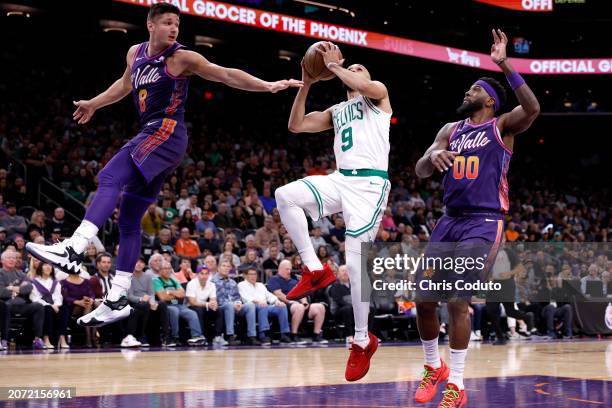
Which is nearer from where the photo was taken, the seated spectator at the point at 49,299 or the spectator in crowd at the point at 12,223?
the seated spectator at the point at 49,299

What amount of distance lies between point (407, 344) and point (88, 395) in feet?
28.9

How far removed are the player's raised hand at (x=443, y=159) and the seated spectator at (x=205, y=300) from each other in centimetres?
809

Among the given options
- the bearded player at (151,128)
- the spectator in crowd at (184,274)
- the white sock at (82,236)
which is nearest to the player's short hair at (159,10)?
the bearded player at (151,128)

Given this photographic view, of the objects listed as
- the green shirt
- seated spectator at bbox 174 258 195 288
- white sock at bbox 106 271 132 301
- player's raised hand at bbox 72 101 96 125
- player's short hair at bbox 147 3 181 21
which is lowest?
white sock at bbox 106 271 132 301

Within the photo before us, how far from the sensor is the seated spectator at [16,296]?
1287cm

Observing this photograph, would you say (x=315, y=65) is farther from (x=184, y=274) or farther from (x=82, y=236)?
(x=184, y=274)

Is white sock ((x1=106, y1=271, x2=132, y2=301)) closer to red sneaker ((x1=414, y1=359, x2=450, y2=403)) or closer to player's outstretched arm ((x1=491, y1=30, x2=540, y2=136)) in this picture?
red sneaker ((x1=414, y1=359, x2=450, y2=403))

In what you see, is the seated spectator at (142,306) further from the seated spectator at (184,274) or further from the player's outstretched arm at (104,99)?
the player's outstretched arm at (104,99)

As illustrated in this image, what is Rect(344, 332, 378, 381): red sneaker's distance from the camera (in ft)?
23.1

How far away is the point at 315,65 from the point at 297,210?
1.19 meters

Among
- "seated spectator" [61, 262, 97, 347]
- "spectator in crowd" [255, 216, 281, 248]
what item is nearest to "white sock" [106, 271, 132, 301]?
"seated spectator" [61, 262, 97, 347]

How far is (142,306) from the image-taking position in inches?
538

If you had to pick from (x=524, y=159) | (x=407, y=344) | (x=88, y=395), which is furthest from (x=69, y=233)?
(x=524, y=159)

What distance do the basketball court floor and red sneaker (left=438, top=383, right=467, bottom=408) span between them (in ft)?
2.06
